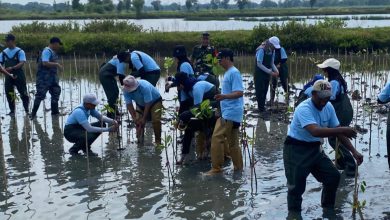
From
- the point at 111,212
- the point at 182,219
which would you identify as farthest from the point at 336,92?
the point at 111,212

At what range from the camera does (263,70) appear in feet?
43.9

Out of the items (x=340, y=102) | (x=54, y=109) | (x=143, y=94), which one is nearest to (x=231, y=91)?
(x=340, y=102)

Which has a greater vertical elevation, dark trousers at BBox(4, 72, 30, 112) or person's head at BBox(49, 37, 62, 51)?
person's head at BBox(49, 37, 62, 51)

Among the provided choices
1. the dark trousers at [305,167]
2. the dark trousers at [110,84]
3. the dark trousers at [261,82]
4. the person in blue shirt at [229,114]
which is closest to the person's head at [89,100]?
the dark trousers at [110,84]

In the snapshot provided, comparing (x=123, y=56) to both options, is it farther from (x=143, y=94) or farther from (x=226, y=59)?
(x=226, y=59)

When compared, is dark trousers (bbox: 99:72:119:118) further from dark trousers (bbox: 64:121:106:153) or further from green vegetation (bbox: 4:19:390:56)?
green vegetation (bbox: 4:19:390:56)

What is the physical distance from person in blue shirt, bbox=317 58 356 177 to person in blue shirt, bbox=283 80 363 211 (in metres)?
1.58

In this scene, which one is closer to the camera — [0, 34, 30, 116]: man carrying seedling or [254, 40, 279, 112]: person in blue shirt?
[254, 40, 279, 112]: person in blue shirt

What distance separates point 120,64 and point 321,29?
17301mm

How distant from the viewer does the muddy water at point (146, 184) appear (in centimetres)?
764

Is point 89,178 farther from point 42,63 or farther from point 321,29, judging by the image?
point 321,29

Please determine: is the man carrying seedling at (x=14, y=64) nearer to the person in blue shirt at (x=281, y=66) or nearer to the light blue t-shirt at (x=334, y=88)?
the person in blue shirt at (x=281, y=66)

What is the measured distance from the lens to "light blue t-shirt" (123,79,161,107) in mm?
10430

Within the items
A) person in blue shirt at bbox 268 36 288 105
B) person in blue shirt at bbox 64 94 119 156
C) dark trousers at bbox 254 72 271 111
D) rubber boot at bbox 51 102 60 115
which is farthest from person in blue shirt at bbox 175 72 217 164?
rubber boot at bbox 51 102 60 115
